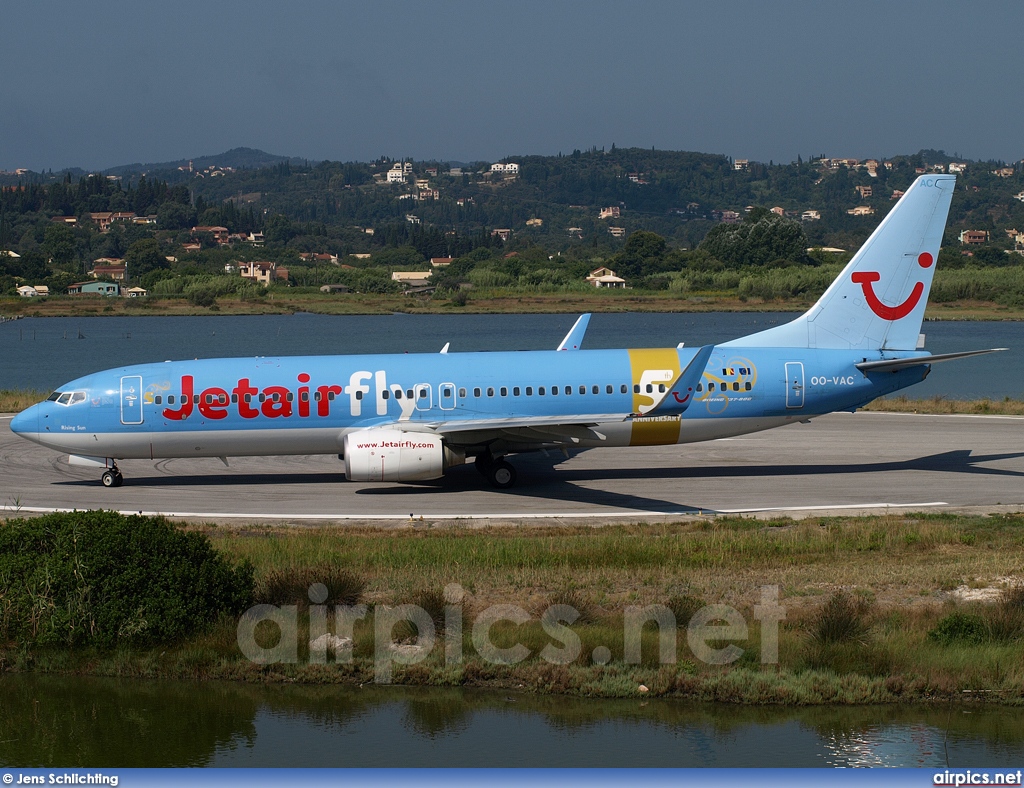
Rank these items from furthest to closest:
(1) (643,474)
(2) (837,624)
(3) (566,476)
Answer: (1) (643,474) < (3) (566,476) < (2) (837,624)

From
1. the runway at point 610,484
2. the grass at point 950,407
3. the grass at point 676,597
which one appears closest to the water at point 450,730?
the grass at point 676,597

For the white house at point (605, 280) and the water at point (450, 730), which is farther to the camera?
the white house at point (605, 280)

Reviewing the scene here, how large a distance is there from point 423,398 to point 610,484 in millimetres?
6209

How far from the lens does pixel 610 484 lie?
115 ft

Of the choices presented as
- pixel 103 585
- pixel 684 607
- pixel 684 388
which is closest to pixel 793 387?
pixel 684 388

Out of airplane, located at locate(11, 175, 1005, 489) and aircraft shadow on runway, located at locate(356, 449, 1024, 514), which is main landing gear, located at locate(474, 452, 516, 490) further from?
aircraft shadow on runway, located at locate(356, 449, 1024, 514)

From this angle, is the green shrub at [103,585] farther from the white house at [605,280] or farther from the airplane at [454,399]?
the white house at [605,280]

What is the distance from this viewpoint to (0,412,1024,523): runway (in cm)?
3120

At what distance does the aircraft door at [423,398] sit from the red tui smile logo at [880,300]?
44.7 ft

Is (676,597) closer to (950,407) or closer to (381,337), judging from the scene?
(950,407)

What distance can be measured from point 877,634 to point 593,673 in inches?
190

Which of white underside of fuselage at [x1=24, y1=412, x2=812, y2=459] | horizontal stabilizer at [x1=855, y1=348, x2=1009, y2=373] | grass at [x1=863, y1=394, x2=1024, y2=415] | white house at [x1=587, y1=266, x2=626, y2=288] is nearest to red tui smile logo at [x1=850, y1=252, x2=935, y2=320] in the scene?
horizontal stabilizer at [x1=855, y1=348, x2=1009, y2=373]

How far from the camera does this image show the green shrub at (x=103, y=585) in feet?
63.9

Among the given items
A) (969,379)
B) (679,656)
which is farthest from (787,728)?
(969,379)
